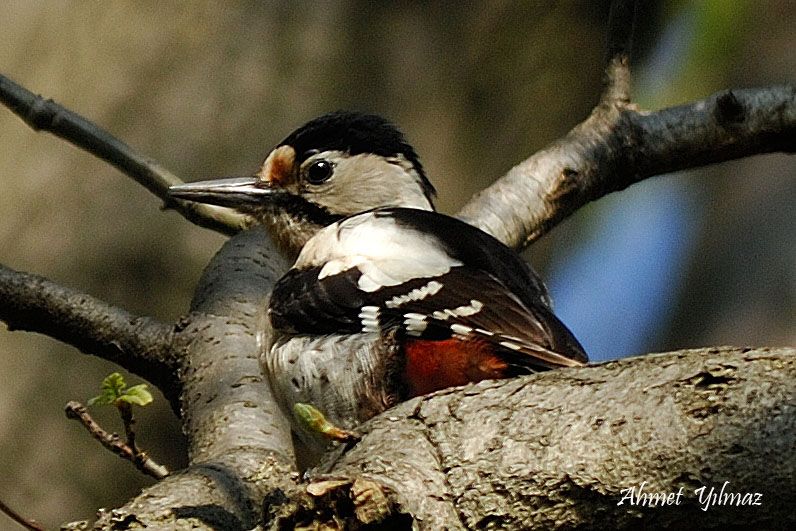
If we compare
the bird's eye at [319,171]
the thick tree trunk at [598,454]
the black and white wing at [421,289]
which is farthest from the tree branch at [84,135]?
the thick tree trunk at [598,454]

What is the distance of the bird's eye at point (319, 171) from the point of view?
4.52 m

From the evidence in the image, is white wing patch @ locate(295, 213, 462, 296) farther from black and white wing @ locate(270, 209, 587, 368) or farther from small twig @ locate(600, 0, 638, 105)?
small twig @ locate(600, 0, 638, 105)

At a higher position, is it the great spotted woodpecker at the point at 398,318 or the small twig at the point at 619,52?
the small twig at the point at 619,52

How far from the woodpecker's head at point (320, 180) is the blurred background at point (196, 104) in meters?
0.46

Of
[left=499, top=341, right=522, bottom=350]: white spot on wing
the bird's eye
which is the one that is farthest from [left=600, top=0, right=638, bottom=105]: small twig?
[left=499, top=341, right=522, bottom=350]: white spot on wing

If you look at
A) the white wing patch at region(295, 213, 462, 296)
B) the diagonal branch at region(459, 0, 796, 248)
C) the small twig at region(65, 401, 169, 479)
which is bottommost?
the small twig at region(65, 401, 169, 479)

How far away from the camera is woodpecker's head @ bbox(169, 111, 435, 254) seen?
177 inches

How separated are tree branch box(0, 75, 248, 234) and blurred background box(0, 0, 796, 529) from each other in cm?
38

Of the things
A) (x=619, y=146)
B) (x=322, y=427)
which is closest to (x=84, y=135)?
(x=619, y=146)

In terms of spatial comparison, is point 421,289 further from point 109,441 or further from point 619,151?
point 619,151

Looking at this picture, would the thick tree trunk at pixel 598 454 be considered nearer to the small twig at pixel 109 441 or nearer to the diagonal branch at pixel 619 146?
the small twig at pixel 109 441

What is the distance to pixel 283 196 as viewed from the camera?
4.54 m

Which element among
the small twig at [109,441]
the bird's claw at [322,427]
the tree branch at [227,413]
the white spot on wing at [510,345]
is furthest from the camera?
the small twig at [109,441]

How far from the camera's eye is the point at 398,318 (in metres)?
3.48
